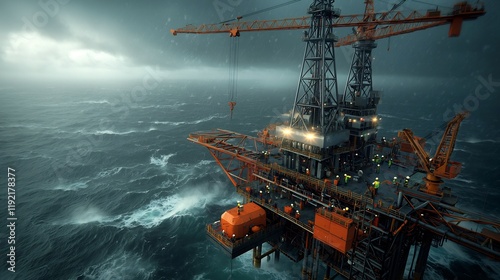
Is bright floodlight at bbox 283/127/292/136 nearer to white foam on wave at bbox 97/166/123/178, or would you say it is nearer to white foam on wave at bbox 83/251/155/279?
white foam on wave at bbox 83/251/155/279

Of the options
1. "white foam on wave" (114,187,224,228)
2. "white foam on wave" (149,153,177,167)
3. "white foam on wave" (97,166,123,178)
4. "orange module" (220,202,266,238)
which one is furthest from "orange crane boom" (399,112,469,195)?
"white foam on wave" (97,166,123,178)

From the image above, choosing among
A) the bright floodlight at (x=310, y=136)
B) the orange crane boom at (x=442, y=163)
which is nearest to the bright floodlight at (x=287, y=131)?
the bright floodlight at (x=310, y=136)

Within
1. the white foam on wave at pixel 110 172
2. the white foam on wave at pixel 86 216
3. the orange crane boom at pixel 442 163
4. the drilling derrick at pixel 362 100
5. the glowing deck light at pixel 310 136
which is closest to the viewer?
the orange crane boom at pixel 442 163

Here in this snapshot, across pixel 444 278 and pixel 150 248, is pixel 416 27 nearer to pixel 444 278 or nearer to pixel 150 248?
pixel 444 278

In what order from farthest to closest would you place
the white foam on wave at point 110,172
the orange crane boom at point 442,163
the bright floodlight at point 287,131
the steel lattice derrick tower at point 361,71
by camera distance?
1. the white foam on wave at point 110,172
2. the steel lattice derrick tower at point 361,71
3. the bright floodlight at point 287,131
4. the orange crane boom at point 442,163

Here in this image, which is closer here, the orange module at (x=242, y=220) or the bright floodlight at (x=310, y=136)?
the orange module at (x=242, y=220)

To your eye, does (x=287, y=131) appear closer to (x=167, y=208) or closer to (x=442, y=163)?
(x=442, y=163)

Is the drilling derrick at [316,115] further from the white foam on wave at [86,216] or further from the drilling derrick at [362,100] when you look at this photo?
the white foam on wave at [86,216]
